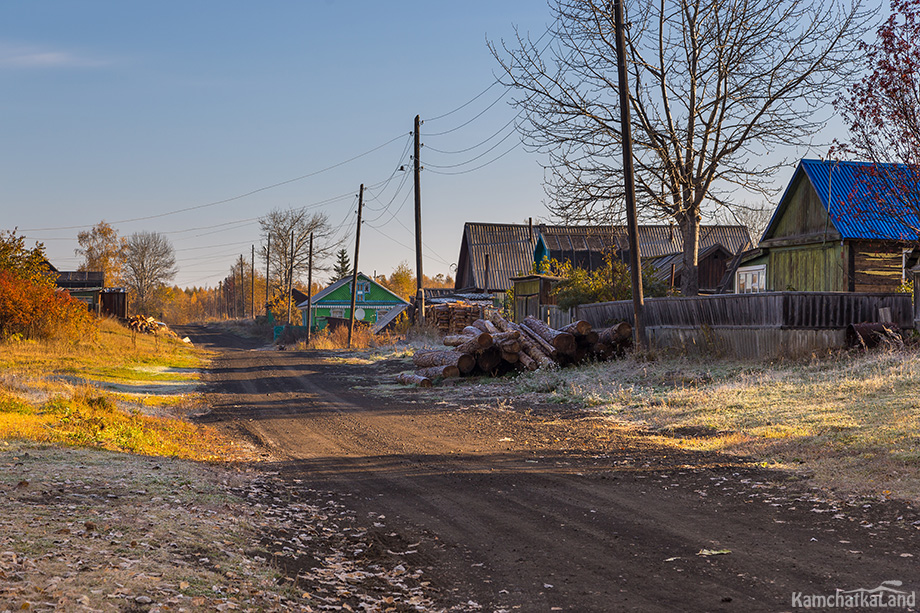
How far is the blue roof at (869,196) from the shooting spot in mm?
11789

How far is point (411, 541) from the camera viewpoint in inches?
251

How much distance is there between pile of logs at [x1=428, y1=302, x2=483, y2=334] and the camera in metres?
37.6

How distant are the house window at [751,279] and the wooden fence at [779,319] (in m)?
9.45

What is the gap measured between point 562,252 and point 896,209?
37289mm

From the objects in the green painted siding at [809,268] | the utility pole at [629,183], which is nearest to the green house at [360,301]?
the green painted siding at [809,268]

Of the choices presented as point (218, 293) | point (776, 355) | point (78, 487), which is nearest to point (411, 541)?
point (78, 487)

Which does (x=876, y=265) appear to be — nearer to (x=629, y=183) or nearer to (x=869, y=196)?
(x=629, y=183)

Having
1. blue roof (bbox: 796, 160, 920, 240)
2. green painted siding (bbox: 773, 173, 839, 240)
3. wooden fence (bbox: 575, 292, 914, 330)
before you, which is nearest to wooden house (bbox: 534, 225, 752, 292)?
green painted siding (bbox: 773, 173, 839, 240)

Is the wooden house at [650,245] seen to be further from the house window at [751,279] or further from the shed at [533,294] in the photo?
the shed at [533,294]

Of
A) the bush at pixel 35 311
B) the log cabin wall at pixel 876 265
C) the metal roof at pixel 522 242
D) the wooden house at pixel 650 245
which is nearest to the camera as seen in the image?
the log cabin wall at pixel 876 265

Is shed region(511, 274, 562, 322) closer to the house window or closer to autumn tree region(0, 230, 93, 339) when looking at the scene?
the house window

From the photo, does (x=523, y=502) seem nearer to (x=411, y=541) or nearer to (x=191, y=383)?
(x=411, y=541)

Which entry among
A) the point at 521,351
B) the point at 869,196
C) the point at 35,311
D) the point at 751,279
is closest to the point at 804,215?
the point at 751,279

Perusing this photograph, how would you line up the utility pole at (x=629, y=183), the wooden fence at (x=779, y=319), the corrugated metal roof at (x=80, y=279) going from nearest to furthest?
the wooden fence at (x=779, y=319) < the utility pole at (x=629, y=183) < the corrugated metal roof at (x=80, y=279)
